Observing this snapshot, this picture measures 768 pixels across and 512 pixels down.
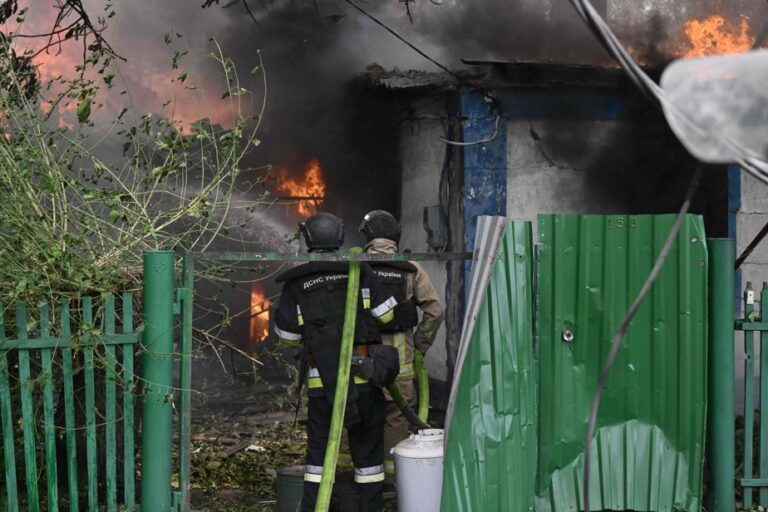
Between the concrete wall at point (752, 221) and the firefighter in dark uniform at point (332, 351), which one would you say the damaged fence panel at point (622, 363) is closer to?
the firefighter in dark uniform at point (332, 351)

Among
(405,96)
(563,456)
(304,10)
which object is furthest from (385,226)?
(304,10)

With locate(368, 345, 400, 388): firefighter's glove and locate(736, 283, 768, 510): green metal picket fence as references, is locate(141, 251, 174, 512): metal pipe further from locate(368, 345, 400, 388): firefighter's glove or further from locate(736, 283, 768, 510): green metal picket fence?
locate(736, 283, 768, 510): green metal picket fence

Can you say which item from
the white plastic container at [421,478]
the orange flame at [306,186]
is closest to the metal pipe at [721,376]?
the white plastic container at [421,478]

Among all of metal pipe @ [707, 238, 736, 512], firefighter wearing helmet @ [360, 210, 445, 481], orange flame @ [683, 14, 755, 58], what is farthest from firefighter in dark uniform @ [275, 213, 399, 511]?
orange flame @ [683, 14, 755, 58]

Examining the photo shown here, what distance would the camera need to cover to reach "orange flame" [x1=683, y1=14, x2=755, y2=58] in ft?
36.4

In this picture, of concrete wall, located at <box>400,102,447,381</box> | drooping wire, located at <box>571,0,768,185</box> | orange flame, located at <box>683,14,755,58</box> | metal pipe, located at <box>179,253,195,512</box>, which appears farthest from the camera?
orange flame, located at <box>683,14,755,58</box>

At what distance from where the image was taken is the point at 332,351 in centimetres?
580

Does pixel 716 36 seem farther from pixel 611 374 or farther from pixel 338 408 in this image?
pixel 338 408

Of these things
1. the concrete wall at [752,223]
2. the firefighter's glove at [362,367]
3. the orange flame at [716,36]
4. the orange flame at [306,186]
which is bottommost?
the firefighter's glove at [362,367]

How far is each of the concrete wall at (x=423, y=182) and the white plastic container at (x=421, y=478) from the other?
16.3ft

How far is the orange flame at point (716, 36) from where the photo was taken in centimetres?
1109

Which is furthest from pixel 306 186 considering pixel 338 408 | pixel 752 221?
pixel 338 408

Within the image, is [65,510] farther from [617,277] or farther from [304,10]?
[304,10]

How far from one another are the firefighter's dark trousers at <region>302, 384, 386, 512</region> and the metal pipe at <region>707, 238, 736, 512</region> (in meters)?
1.93
